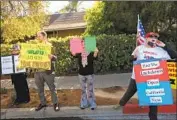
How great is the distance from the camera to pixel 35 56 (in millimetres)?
8078

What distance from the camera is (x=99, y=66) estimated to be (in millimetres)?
13602

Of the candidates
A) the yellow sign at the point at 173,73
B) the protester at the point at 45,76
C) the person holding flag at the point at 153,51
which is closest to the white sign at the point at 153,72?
the person holding flag at the point at 153,51

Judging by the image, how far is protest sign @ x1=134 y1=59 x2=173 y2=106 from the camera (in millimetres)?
6973

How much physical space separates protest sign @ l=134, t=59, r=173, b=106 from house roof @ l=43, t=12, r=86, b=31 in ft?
60.0

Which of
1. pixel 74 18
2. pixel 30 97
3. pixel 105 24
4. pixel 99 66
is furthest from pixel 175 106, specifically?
pixel 74 18

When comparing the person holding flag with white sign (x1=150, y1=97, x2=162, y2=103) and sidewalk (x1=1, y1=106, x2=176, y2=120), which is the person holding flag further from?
sidewalk (x1=1, y1=106, x2=176, y2=120)

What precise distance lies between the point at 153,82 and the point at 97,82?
5098 millimetres

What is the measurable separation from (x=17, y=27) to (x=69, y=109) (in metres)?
5.12

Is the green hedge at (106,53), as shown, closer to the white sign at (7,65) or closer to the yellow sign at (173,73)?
the white sign at (7,65)

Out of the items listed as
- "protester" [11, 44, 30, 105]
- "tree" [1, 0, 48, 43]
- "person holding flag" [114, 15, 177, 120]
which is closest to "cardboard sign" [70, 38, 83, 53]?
"person holding flag" [114, 15, 177, 120]

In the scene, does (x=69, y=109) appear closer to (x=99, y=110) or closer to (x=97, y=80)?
(x=99, y=110)

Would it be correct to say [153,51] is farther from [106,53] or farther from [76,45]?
[106,53]

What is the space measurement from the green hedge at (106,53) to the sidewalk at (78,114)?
4.94m

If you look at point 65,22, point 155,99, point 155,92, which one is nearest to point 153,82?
point 155,92
